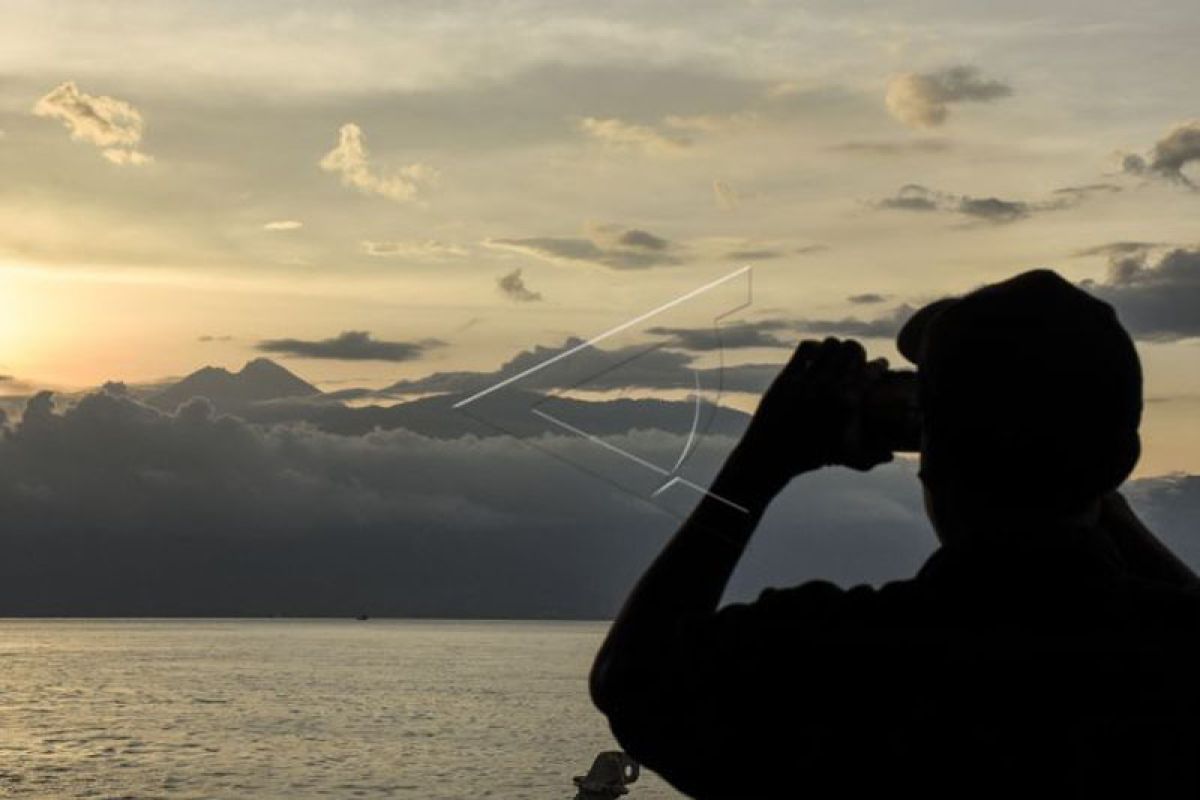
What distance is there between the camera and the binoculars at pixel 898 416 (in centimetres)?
227

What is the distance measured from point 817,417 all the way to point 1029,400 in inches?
10.1

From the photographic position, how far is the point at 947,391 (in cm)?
224

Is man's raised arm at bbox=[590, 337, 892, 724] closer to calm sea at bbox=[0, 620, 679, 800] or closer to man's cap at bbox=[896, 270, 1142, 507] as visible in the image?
man's cap at bbox=[896, 270, 1142, 507]

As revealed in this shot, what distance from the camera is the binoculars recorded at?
2268mm

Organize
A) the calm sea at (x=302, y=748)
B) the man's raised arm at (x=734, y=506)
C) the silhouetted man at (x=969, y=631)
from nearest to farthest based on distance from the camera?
the silhouetted man at (x=969, y=631) → the man's raised arm at (x=734, y=506) → the calm sea at (x=302, y=748)

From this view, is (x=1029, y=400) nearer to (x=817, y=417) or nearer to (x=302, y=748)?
(x=817, y=417)

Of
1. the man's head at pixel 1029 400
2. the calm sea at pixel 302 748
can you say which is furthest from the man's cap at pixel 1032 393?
the calm sea at pixel 302 748


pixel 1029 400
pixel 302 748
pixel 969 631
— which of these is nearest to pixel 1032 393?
pixel 1029 400

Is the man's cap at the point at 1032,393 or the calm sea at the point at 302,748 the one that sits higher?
the man's cap at the point at 1032,393

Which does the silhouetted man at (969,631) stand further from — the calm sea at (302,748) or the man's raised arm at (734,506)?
the calm sea at (302,748)

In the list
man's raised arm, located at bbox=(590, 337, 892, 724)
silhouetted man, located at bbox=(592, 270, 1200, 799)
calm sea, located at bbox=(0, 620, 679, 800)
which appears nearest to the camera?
silhouetted man, located at bbox=(592, 270, 1200, 799)

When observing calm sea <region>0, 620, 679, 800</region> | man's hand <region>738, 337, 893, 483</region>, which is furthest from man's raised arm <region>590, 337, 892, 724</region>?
calm sea <region>0, 620, 679, 800</region>

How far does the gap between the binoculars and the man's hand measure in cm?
2

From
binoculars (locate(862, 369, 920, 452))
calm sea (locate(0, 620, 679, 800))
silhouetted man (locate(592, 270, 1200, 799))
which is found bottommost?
calm sea (locate(0, 620, 679, 800))
